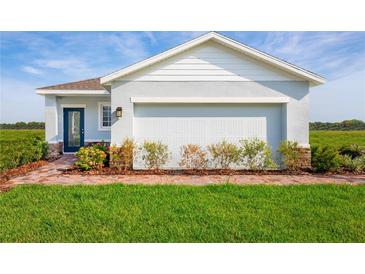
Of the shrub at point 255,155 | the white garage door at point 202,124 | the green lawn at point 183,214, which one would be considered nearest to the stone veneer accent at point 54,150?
the white garage door at point 202,124

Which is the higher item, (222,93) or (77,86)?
(77,86)

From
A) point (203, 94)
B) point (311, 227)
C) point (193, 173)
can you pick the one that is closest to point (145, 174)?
point (193, 173)

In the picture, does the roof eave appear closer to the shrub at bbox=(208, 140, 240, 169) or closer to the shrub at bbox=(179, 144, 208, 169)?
the shrub at bbox=(179, 144, 208, 169)

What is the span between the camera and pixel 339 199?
213 inches

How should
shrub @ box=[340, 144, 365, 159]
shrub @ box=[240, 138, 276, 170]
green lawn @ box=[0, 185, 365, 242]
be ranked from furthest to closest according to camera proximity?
shrub @ box=[340, 144, 365, 159] < shrub @ box=[240, 138, 276, 170] < green lawn @ box=[0, 185, 365, 242]

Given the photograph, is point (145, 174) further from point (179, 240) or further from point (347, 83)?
point (347, 83)

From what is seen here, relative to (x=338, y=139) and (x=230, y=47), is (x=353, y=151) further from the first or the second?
(x=338, y=139)

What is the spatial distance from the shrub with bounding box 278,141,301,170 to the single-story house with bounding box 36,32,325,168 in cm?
44

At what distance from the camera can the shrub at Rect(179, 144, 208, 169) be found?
27.7 feet

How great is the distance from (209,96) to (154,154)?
2.98 m

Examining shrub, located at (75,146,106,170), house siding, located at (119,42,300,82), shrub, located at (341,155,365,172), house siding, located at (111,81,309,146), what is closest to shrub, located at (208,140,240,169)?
house siding, located at (111,81,309,146)

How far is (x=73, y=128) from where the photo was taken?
1273cm

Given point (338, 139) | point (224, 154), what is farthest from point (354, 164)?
point (338, 139)

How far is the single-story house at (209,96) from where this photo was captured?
8555 mm
